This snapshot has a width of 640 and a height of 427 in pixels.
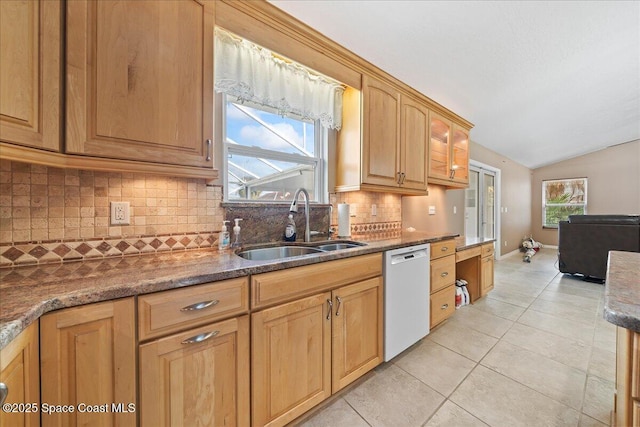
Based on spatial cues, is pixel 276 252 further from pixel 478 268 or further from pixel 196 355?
pixel 478 268

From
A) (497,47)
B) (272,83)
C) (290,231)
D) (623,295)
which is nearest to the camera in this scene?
(623,295)

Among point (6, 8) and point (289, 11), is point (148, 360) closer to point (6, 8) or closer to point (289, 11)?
point (6, 8)

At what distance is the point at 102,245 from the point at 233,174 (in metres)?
0.82

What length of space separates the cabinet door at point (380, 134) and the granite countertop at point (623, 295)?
1.44 meters

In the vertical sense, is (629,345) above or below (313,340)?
above

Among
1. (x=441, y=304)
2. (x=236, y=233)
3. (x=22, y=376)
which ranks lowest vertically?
(x=441, y=304)

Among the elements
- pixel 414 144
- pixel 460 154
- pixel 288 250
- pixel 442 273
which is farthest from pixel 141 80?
pixel 460 154

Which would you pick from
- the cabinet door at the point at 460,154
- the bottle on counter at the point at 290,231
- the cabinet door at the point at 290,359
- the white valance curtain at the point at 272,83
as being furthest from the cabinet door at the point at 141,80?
the cabinet door at the point at 460,154

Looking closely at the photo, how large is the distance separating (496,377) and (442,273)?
0.81 m

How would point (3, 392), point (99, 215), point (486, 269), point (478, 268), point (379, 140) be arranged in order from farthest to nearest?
point (486, 269) < point (478, 268) < point (379, 140) < point (99, 215) < point (3, 392)

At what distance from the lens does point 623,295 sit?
733mm

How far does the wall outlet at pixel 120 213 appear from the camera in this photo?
1256mm

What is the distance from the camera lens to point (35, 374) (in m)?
0.72

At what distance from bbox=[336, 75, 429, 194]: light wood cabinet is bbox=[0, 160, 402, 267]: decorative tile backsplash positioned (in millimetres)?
842
